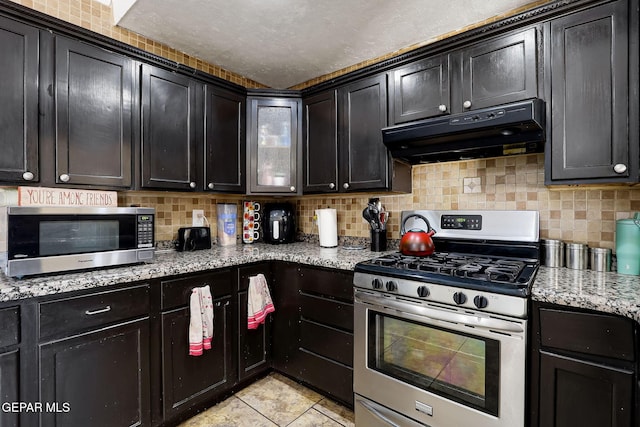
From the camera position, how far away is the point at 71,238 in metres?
1.52

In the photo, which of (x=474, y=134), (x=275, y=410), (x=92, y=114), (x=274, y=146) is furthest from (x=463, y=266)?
(x=92, y=114)

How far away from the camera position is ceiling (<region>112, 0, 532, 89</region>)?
184 centimetres

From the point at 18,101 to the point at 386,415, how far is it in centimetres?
239

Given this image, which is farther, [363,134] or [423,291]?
[363,134]

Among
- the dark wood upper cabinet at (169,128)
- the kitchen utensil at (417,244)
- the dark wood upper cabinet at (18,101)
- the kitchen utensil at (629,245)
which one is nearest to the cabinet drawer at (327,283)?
the kitchen utensil at (417,244)

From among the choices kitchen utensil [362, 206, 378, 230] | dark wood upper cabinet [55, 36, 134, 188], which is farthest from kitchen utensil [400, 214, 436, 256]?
dark wood upper cabinet [55, 36, 134, 188]

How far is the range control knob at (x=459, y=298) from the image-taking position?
4.49 feet

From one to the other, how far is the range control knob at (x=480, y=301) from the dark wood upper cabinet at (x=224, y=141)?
1812mm

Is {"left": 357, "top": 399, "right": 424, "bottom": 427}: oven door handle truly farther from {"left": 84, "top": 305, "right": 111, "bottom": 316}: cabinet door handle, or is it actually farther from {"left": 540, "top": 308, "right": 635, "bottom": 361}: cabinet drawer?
{"left": 84, "top": 305, "right": 111, "bottom": 316}: cabinet door handle

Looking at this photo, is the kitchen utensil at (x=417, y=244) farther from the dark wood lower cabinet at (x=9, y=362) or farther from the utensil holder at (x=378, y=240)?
the dark wood lower cabinet at (x=9, y=362)

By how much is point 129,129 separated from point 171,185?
40 centimetres

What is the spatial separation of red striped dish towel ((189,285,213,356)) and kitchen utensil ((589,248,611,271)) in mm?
2091

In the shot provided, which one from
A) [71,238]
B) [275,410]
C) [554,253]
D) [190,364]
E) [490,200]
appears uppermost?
[490,200]

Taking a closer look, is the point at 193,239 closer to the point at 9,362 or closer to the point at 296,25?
the point at 9,362
